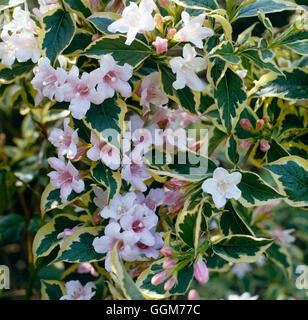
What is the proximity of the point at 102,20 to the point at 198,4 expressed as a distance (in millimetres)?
188

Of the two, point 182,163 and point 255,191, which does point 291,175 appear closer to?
point 255,191

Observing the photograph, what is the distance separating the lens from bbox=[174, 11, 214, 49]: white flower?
0.81 metres

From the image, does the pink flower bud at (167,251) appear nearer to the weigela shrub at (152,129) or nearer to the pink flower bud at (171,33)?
the weigela shrub at (152,129)

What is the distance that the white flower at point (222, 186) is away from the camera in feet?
2.66

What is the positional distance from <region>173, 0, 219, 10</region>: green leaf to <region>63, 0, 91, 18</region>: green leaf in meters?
0.18

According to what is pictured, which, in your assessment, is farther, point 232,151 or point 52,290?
point 52,290

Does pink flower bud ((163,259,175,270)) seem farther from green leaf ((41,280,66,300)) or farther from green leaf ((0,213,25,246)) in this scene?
green leaf ((0,213,25,246))

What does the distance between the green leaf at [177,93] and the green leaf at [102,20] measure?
0.13 metres

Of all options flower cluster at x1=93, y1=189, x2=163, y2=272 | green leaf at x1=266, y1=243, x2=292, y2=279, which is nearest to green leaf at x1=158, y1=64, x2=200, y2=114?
flower cluster at x1=93, y1=189, x2=163, y2=272

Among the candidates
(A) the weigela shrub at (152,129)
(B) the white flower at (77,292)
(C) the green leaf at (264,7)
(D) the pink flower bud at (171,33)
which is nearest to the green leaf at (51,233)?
(A) the weigela shrub at (152,129)

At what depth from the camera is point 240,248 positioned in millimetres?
849

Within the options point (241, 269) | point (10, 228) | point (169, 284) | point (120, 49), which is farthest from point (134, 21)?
point (241, 269)

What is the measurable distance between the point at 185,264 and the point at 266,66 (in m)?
0.40
